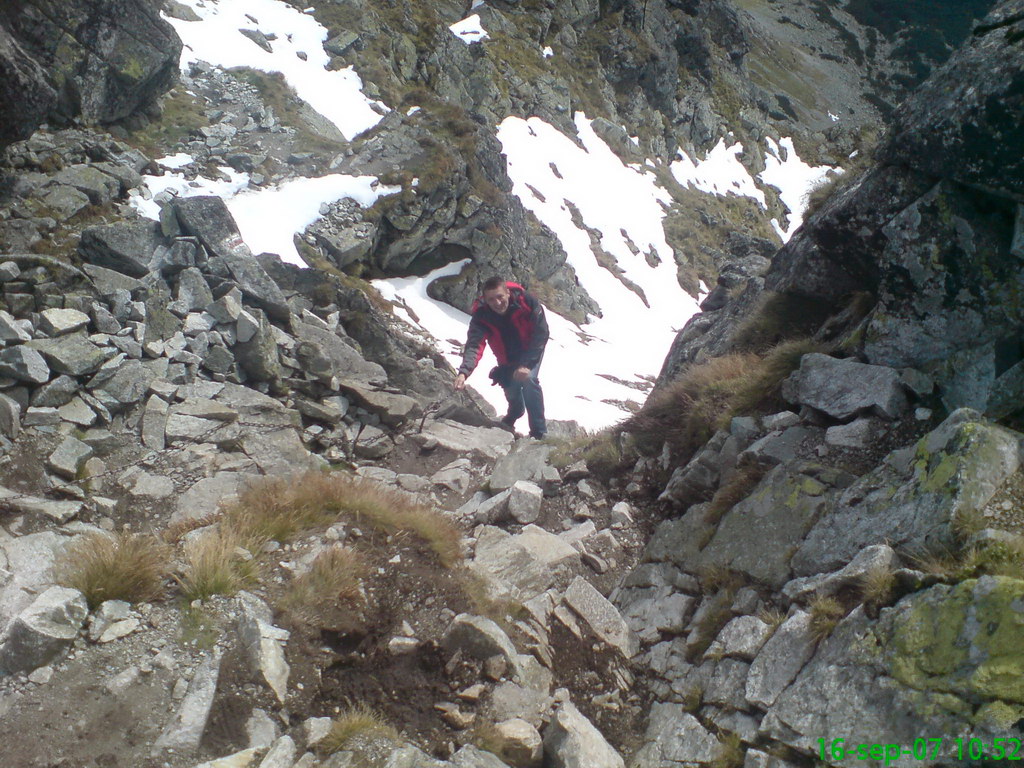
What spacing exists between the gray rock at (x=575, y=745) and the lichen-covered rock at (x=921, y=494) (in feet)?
6.64

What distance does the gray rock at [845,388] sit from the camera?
589 centimetres

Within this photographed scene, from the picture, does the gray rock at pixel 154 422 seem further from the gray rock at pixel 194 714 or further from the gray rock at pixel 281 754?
the gray rock at pixel 281 754

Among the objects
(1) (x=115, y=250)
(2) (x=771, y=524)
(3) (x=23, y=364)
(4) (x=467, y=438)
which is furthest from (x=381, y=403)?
(2) (x=771, y=524)

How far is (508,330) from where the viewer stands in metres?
9.73

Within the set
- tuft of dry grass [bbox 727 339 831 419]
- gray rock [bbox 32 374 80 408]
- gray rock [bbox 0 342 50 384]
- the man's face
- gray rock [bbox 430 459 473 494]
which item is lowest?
gray rock [bbox 32 374 80 408]

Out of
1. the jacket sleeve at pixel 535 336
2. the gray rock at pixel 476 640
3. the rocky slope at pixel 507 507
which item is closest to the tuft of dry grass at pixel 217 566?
the rocky slope at pixel 507 507

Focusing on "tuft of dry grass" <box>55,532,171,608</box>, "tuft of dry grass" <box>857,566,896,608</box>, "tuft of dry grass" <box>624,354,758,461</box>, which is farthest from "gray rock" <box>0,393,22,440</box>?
"tuft of dry grass" <box>857,566,896,608</box>

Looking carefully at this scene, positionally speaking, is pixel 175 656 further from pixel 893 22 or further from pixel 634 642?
pixel 893 22

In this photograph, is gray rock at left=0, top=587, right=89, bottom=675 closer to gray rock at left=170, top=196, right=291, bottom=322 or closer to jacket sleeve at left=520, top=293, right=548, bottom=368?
jacket sleeve at left=520, top=293, right=548, bottom=368

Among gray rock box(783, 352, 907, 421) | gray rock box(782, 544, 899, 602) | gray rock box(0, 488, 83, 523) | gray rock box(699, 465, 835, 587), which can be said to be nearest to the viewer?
gray rock box(782, 544, 899, 602)

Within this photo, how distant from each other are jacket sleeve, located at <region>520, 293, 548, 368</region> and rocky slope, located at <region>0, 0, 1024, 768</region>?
1316 mm

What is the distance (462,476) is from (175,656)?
17.8ft

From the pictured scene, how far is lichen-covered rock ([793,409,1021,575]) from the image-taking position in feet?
13.9

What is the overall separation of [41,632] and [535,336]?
6998mm
